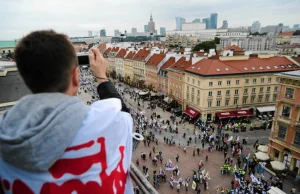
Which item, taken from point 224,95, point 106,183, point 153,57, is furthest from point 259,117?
point 106,183

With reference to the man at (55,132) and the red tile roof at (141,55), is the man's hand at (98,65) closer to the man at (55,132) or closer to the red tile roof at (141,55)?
the man at (55,132)

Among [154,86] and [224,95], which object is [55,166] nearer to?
[224,95]

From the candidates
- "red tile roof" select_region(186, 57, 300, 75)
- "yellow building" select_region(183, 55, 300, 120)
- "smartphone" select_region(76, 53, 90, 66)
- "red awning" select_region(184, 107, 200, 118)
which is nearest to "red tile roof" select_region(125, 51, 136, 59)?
"yellow building" select_region(183, 55, 300, 120)

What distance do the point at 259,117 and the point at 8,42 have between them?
130955mm

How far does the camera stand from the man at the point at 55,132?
1592 mm

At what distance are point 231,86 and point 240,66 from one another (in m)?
4.71

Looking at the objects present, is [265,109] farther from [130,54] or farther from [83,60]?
[130,54]

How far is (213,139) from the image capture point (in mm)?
33031

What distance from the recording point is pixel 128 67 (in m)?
78.0

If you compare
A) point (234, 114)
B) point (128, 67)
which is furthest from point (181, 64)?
point (128, 67)

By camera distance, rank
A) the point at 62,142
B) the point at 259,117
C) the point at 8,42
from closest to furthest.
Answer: the point at 62,142 → the point at 259,117 → the point at 8,42

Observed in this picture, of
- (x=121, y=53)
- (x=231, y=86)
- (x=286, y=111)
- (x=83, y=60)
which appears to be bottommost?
(x=231, y=86)

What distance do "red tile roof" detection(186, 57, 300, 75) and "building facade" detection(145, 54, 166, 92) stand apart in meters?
15.9

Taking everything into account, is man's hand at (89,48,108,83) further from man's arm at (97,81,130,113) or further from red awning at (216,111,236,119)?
red awning at (216,111,236,119)
